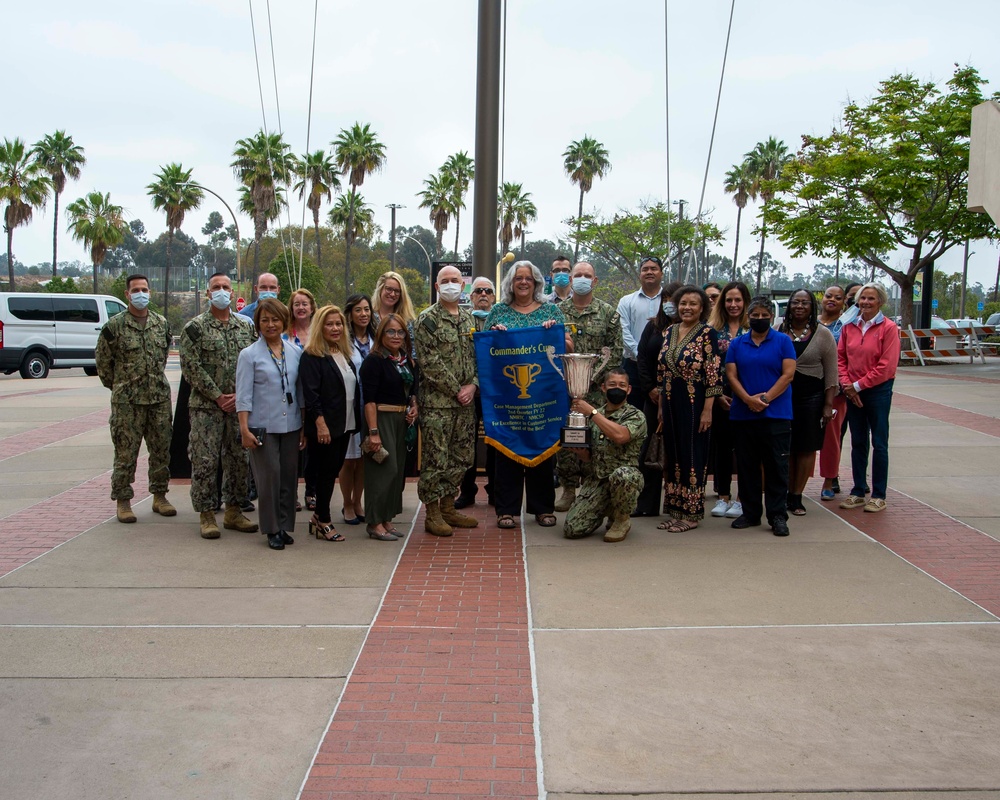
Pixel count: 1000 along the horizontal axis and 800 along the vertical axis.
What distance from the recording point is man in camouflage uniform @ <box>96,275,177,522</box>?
24.3ft

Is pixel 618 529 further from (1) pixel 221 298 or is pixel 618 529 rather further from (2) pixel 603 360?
(1) pixel 221 298

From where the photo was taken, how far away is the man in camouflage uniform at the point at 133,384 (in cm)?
741

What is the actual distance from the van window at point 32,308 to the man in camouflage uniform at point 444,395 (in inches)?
907

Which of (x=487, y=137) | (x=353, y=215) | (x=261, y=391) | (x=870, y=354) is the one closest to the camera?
(x=261, y=391)

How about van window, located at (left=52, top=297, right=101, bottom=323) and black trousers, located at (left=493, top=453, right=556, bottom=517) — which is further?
van window, located at (left=52, top=297, right=101, bottom=323)

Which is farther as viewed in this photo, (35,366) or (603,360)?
(35,366)

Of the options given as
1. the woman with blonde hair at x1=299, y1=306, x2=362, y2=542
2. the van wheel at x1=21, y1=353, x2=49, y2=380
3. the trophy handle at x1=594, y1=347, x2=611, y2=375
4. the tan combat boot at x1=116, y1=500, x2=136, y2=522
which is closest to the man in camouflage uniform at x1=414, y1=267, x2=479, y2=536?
the woman with blonde hair at x1=299, y1=306, x2=362, y2=542

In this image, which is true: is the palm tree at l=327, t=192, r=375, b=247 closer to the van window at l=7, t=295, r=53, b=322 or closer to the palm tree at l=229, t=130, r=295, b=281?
the palm tree at l=229, t=130, r=295, b=281

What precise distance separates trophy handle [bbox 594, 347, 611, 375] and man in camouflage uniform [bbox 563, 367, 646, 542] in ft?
1.28

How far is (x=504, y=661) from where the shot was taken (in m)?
4.55

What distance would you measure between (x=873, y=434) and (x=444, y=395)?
3.43 metres

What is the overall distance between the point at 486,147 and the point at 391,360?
2860 millimetres

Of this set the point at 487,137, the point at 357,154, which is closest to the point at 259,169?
the point at 357,154

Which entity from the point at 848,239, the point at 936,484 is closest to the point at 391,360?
the point at 936,484
